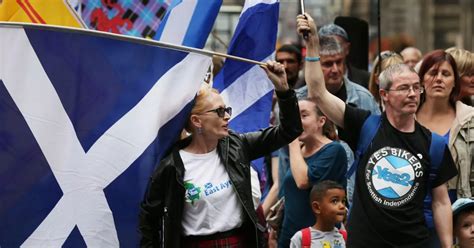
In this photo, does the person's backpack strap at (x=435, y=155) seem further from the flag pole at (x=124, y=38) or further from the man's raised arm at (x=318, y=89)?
the flag pole at (x=124, y=38)

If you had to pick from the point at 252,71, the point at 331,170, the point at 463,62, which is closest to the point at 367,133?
the point at 252,71

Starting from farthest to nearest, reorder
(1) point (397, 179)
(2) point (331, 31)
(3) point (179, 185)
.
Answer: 1. (2) point (331, 31)
2. (1) point (397, 179)
3. (3) point (179, 185)

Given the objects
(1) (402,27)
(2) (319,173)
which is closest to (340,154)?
(2) (319,173)

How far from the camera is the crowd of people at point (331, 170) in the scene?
859cm

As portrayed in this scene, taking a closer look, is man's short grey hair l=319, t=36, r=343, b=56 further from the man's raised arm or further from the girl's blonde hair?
the man's raised arm

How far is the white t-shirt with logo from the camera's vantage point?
8.57 metres

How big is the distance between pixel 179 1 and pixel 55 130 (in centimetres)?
165

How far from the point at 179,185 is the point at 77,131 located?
639mm

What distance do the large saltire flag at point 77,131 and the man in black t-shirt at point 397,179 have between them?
109 cm

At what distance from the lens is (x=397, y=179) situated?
902 centimetres

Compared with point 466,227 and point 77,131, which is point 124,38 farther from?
point 466,227

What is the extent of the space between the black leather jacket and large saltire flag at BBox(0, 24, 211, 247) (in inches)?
7.4

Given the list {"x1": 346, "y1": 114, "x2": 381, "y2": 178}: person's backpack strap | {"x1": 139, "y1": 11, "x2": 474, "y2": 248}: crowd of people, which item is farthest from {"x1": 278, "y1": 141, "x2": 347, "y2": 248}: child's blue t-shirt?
{"x1": 346, "y1": 114, "x2": 381, "y2": 178}: person's backpack strap

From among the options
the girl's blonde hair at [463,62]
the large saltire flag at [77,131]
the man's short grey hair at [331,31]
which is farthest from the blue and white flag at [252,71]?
the man's short grey hair at [331,31]
